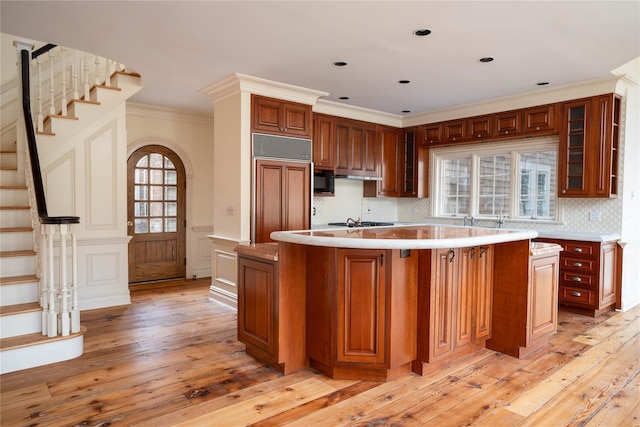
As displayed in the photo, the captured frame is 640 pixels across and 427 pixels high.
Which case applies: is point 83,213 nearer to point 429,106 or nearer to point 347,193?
point 347,193

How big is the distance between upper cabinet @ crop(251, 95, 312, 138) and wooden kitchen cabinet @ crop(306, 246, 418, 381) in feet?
8.02

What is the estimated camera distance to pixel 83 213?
4883mm

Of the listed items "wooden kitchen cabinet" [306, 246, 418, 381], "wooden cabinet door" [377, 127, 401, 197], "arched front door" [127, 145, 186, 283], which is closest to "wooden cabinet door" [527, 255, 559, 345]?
"wooden kitchen cabinet" [306, 246, 418, 381]

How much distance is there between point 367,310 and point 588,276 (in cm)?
324

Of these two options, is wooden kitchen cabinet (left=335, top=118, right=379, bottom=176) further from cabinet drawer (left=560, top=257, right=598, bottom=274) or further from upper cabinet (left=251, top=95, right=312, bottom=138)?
cabinet drawer (left=560, top=257, right=598, bottom=274)

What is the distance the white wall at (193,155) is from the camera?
621 cm

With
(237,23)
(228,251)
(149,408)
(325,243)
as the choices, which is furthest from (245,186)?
(149,408)

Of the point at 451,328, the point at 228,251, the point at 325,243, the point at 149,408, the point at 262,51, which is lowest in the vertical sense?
the point at 149,408

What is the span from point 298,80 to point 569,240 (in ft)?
12.3

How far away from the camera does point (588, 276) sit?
15.0ft

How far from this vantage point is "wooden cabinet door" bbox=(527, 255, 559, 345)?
3.33 m

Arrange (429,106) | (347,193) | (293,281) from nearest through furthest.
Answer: (293,281) < (429,106) < (347,193)

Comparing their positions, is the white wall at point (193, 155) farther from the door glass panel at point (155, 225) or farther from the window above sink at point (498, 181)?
the window above sink at point (498, 181)

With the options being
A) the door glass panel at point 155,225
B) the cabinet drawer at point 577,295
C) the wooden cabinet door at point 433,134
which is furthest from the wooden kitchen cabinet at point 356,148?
the cabinet drawer at point 577,295
